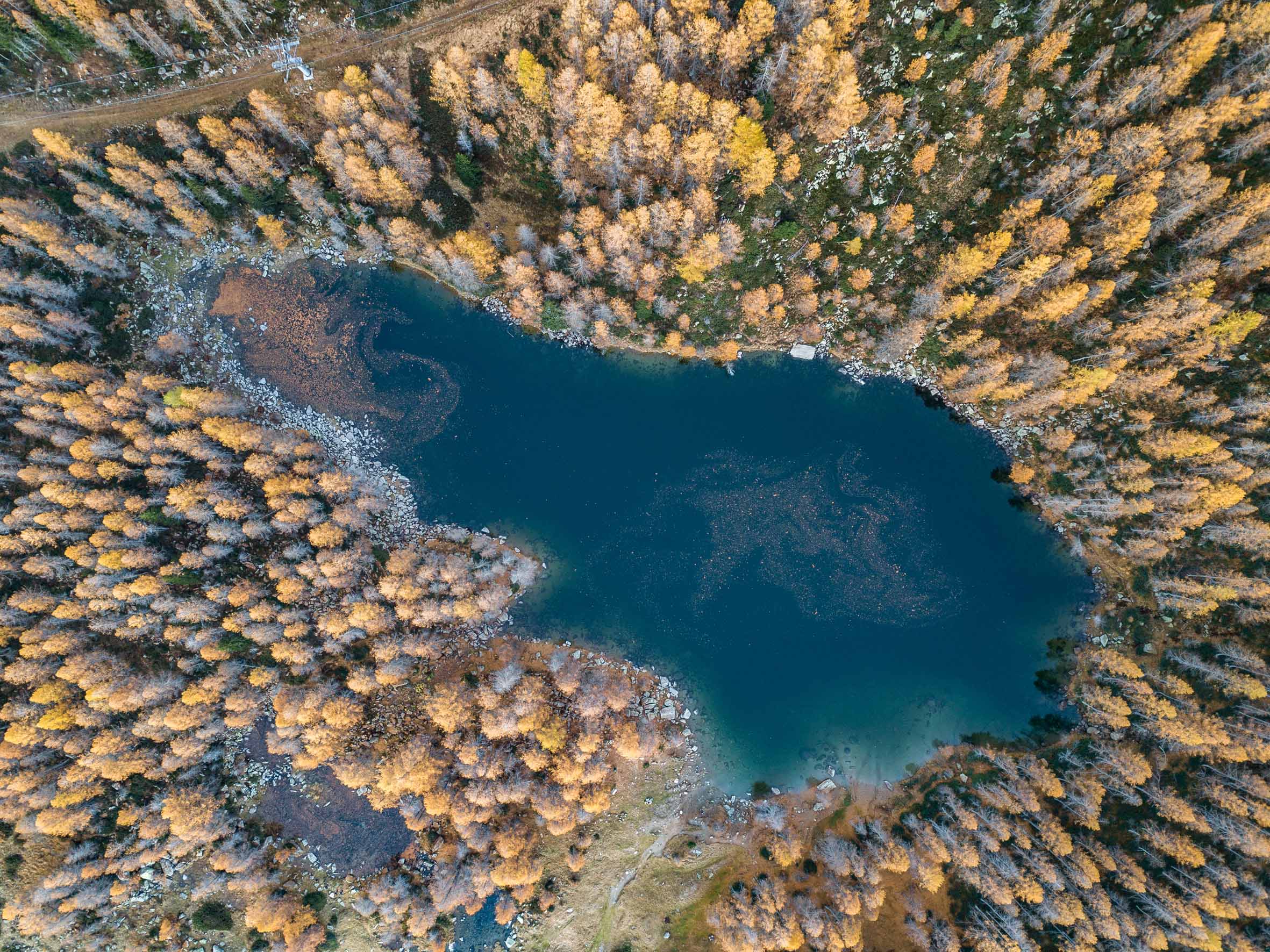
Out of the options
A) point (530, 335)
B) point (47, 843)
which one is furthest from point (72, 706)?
point (530, 335)

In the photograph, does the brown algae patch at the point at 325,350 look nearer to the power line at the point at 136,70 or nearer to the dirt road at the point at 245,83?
the dirt road at the point at 245,83

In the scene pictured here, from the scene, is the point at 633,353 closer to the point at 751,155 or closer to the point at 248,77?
the point at 751,155

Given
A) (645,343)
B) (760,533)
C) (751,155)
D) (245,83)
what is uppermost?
(751,155)

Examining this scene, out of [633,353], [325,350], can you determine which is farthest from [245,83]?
[633,353]

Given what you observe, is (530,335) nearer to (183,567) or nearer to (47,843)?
(183,567)

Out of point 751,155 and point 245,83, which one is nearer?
point 751,155

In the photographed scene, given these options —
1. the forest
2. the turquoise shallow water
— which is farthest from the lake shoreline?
the forest

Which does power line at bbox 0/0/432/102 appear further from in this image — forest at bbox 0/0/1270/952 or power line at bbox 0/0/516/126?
forest at bbox 0/0/1270/952

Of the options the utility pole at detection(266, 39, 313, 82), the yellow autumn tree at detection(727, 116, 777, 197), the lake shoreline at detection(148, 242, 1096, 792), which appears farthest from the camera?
the lake shoreline at detection(148, 242, 1096, 792)
